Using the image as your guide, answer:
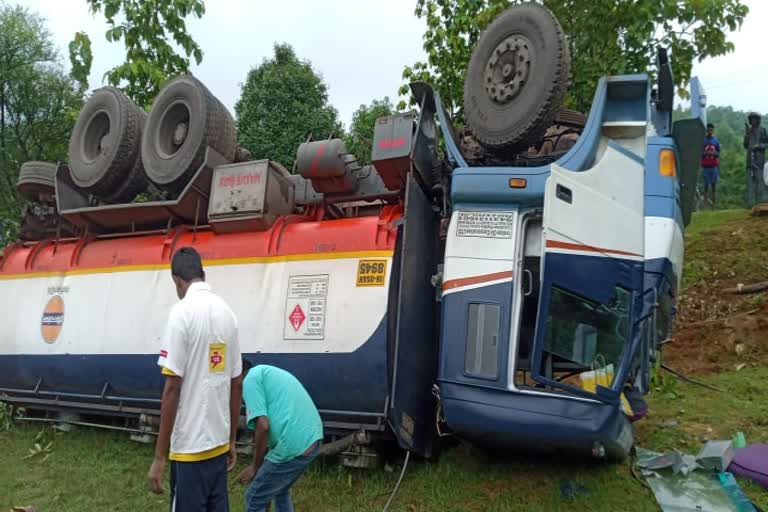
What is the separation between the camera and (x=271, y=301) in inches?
219

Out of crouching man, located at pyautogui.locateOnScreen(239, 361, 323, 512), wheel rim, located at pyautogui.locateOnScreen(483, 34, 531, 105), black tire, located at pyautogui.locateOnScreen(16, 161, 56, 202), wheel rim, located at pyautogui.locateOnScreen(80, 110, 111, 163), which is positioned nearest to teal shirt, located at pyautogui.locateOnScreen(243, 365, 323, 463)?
crouching man, located at pyautogui.locateOnScreen(239, 361, 323, 512)

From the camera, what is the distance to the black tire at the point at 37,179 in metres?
7.71

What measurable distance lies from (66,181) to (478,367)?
16.8ft

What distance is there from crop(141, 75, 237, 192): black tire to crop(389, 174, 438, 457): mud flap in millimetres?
2294

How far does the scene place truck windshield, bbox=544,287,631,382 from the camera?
4285mm

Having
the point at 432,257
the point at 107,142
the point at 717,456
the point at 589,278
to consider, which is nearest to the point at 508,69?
the point at 432,257

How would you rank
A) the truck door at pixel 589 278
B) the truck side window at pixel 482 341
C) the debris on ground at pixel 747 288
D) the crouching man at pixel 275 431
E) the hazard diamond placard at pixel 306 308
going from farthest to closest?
the debris on ground at pixel 747 288 < the hazard diamond placard at pixel 306 308 < the truck side window at pixel 482 341 < the truck door at pixel 589 278 < the crouching man at pixel 275 431

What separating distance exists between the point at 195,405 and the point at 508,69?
10.8 ft

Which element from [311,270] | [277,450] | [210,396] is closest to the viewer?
[210,396]

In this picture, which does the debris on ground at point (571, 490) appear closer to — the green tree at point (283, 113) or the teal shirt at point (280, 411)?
the teal shirt at point (280, 411)

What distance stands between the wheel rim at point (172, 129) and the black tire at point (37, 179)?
1813mm

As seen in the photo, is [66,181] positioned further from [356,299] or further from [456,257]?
[456,257]

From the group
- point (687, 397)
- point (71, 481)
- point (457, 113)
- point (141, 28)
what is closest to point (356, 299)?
point (71, 481)

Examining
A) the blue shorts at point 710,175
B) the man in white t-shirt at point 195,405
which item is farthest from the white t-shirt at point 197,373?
the blue shorts at point 710,175
